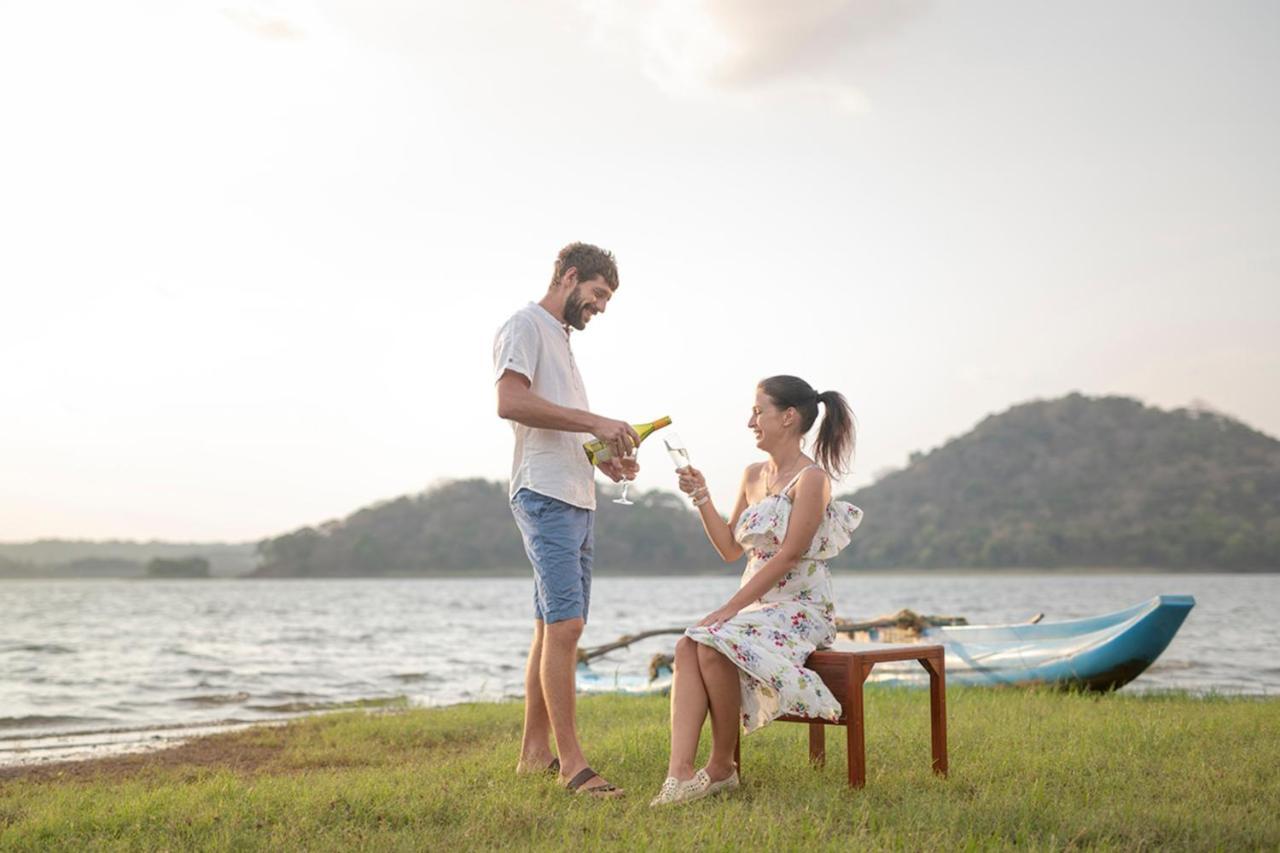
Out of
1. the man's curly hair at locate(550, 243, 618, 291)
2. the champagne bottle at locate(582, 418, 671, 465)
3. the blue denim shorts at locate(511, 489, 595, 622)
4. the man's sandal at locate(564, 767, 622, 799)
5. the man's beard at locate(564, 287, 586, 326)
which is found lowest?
the man's sandal at locate(564, 767, 622, 799)

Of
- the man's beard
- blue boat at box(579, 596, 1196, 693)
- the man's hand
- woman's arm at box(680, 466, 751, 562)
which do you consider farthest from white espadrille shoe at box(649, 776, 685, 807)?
blue boat at box(579, 596, 1196, 693)

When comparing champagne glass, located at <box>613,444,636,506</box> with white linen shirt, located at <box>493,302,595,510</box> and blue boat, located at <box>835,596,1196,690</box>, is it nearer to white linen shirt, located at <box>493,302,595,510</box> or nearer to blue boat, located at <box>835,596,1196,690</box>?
white linen shirt, located at <box>493,302,595,510</box>

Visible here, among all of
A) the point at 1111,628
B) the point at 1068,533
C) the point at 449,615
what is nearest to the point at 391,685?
the point at 1111,628

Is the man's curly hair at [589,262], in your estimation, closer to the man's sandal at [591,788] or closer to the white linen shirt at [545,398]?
the white linen shirt at [545,398]

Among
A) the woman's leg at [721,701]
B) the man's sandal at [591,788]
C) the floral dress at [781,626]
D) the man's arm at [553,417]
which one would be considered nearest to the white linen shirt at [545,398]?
the man's arm at [553,417]

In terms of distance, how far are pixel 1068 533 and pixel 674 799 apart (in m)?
86.3

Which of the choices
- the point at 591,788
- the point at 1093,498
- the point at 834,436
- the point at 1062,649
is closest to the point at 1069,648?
the point at 1062,649

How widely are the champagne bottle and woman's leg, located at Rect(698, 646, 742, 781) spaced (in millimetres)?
1109

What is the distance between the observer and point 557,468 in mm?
5535

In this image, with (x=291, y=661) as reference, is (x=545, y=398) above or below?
above

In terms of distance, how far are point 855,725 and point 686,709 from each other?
0.75 meters

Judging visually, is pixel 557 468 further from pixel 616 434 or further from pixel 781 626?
pixel 781 626

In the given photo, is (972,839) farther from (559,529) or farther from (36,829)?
(36,829)

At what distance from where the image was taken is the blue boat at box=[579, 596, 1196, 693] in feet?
32.0
